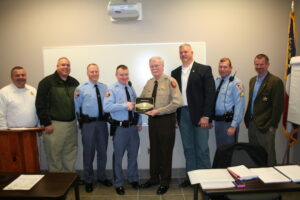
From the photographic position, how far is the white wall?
132 inches

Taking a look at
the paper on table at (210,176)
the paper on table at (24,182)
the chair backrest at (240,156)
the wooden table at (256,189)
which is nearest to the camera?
the wooden table at (256,189)

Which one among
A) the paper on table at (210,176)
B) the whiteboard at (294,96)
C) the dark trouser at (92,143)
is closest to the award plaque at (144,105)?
the dark trouser at (92,143)

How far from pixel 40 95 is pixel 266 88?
299cm

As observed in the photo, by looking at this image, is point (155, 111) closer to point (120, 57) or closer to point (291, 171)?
point (120, 57)

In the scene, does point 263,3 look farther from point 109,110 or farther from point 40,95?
point 40,95

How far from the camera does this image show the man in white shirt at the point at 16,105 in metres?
2.94

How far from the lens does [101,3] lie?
3.37 m

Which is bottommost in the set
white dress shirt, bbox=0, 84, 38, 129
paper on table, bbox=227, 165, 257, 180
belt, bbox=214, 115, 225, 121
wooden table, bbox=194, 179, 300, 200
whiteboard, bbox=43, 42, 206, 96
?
wooden table, bbox=194, 179, 300, 200

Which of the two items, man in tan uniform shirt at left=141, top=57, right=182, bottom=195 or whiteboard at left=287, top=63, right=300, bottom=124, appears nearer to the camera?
man in tan uniform shirt at left=141, top=57, right=182, bottom=195

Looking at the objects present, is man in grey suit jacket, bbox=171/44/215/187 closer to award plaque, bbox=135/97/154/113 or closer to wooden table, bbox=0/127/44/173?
award plaque, bbox=135/97/154/113

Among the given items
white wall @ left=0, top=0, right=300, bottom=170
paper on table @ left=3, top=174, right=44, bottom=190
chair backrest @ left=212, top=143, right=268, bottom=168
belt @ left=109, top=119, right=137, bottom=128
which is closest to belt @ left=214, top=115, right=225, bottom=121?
white wall @ left=0, top=0, right=300, bottom=170

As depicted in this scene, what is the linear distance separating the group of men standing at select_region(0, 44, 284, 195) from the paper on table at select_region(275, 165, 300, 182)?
1147 millimetres

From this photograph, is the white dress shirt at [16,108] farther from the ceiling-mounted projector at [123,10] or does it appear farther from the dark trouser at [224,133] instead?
the dark trouser at [224,133]

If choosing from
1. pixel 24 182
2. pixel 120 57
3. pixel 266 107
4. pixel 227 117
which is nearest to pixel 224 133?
pixel 227 117
